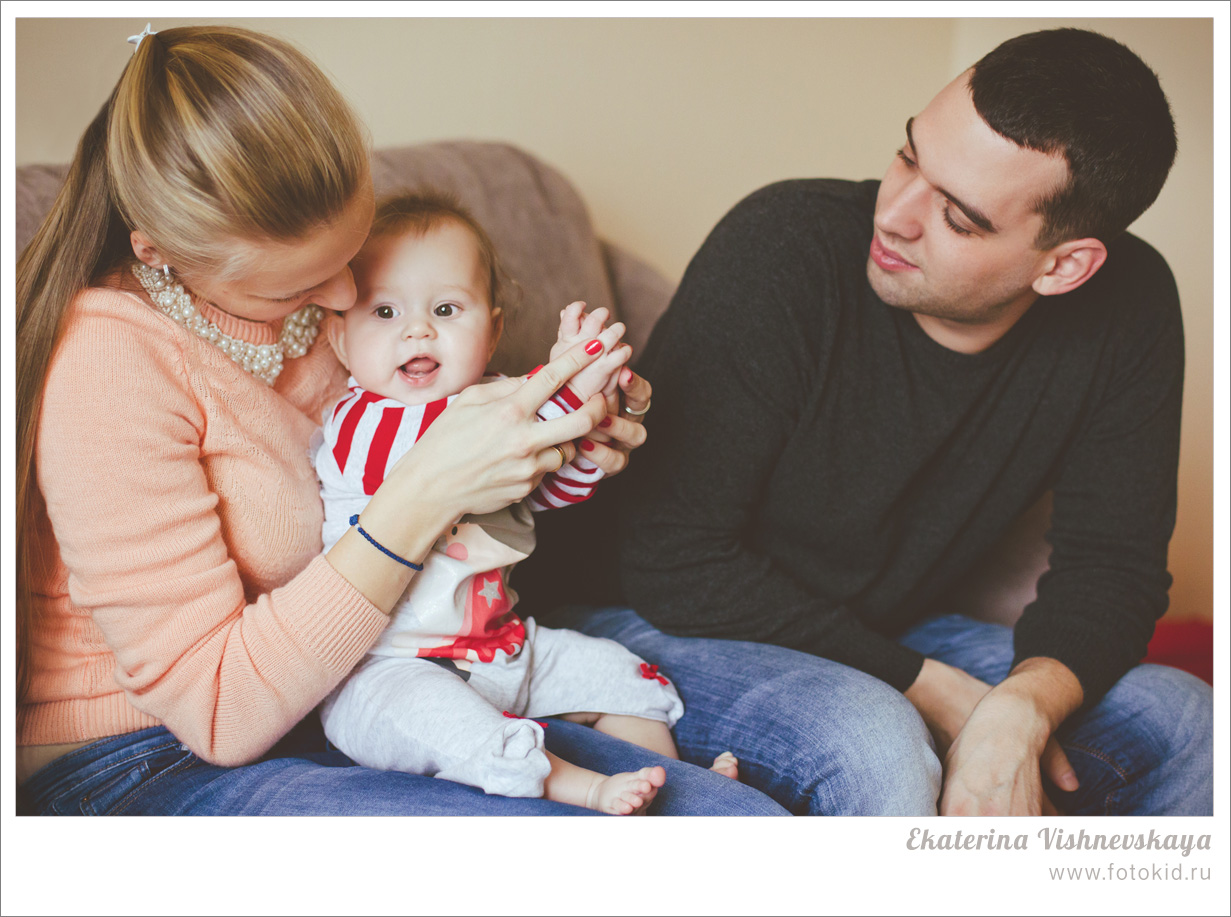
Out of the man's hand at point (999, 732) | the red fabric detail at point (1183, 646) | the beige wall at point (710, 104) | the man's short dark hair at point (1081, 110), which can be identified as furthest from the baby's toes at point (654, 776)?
the red fabric detail at point (1183, 646)

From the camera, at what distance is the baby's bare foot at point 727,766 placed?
3.45ft

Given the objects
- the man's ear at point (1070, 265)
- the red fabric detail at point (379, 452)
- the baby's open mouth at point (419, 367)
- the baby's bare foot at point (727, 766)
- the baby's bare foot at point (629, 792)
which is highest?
the man's ear at point (1070, 265)

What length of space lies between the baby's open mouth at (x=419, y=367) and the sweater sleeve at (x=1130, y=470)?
941 mm

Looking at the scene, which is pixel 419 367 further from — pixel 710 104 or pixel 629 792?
pixel 710 104

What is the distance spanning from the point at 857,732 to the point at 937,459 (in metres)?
0.47

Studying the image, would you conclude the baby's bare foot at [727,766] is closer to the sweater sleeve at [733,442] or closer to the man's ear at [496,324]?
the sweater sleeve at [733,442]

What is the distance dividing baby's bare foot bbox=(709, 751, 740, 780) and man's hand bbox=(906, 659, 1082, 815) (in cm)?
25

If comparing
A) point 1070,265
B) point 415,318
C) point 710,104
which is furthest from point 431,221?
point 710,104

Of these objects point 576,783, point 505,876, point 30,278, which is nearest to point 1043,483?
point 576,783

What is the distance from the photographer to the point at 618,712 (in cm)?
109

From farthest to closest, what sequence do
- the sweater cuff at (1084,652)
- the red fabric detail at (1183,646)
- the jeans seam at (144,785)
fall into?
the red fabric detail at (1183,646), the sweater cuff at (1084,652), the jeans seam at (144,785)

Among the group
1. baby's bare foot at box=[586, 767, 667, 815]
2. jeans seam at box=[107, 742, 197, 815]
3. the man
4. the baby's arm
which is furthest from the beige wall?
baby's bare foot at box=[586, 767, 667, 815]

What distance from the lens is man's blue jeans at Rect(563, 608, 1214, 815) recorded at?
1.01 meters

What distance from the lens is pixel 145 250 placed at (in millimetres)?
855
